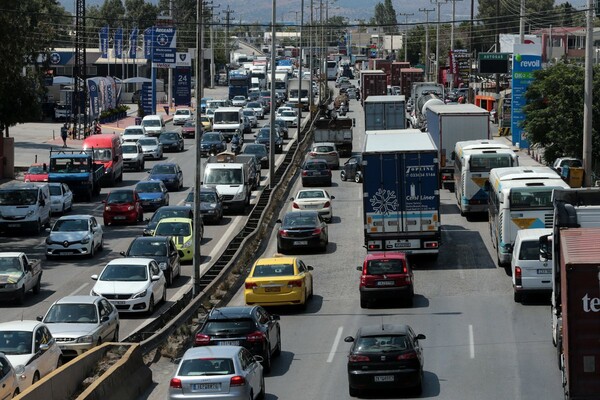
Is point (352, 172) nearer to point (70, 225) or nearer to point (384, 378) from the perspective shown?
point (70, 225)

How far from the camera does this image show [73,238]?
137 feet

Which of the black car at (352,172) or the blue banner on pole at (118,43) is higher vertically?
the blue banner on pole at (118,43)

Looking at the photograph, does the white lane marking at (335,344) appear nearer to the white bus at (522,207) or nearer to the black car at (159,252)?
the white bus at (522,207)

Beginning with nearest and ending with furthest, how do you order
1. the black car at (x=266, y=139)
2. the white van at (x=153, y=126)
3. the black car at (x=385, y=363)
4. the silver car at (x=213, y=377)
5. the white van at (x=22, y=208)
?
the silver car at (x=213, y=377) < the black car at (x=385, y=363) < the white van at (x=22, y=208) < the black car at (x=266, y=139) < the white van at (x=153, y=126)

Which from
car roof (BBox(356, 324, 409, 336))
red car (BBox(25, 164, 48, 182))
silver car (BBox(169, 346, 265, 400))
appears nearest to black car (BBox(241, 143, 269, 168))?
red car (BBox(25, 164, 48, 182))

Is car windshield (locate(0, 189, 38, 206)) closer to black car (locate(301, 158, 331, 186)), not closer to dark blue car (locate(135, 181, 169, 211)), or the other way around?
dark blue car (locate(135, 181, 169, 211))

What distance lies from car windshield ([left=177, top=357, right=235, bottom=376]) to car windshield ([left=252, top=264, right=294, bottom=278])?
1173 centimetres

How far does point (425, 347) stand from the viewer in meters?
28.2

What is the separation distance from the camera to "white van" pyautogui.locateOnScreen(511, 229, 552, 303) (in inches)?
1257

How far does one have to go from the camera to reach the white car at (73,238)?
4162cm

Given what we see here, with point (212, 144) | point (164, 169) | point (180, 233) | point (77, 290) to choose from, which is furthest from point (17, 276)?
point (212, 144)

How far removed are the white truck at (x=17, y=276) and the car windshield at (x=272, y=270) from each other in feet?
20.8

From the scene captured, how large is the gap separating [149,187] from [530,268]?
25049 millimetres

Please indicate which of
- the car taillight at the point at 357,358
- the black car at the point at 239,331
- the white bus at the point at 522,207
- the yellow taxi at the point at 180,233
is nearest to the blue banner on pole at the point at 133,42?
the yellow taxi at the point at 180,233
